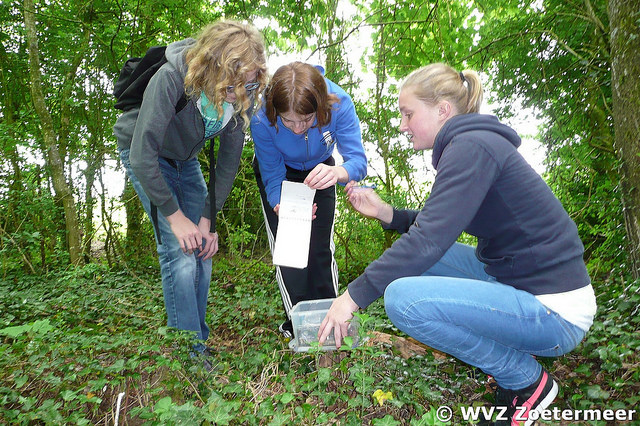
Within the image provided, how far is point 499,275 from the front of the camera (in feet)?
6.46

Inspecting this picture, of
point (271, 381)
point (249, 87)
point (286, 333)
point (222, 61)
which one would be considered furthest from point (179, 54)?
point (286, 333)

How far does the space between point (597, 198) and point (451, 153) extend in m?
2.98

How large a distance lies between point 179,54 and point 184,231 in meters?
0.98

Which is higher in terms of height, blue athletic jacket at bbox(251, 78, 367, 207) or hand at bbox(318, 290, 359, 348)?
blue athletic jacket at bbox(251, 78, 367, 207)

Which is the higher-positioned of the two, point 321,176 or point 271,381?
point 321,176

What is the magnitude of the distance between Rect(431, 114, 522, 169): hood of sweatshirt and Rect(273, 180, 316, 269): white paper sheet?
41.1 inches

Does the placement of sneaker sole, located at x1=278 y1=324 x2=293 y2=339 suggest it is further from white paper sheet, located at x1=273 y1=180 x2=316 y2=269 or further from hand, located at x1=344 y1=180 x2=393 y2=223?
hand, located at x1=344 y1=180 x2=393 y2=223

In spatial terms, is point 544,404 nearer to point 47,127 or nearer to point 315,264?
point 315,264

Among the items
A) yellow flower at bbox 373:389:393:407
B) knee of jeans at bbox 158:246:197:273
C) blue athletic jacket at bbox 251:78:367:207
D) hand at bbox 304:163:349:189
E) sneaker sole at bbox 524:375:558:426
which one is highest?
blue athletic jacket at bbox 251:78:367:207

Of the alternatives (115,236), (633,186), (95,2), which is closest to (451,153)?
(633,186)

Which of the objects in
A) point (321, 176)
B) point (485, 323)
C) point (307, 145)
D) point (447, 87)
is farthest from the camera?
point (307, 145)

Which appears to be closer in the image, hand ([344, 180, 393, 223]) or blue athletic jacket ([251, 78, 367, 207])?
hand ([344, 180, 393, 223])

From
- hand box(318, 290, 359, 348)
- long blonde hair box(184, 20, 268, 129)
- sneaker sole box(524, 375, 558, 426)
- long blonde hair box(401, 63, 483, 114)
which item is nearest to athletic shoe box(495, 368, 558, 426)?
sneaker sole box(524, 375, 558, 426)

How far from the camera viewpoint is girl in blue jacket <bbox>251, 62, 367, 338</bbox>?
249 cm
